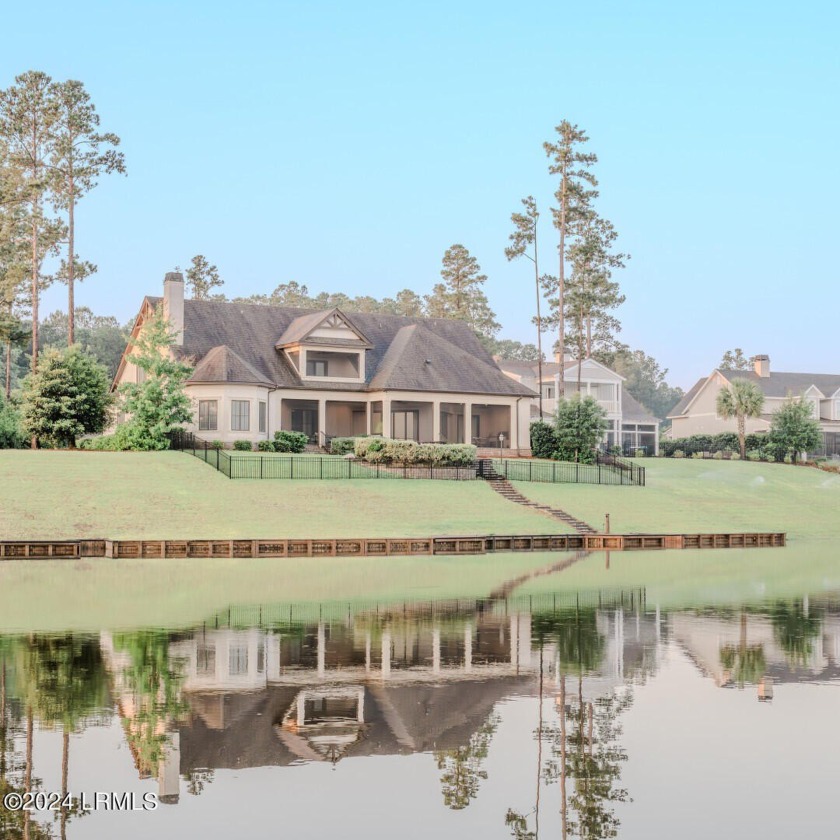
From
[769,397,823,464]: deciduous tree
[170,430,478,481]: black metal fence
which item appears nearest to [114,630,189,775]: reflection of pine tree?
[170,430,478,481]: black metal fence

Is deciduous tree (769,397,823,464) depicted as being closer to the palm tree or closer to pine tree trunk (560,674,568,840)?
the palm tree

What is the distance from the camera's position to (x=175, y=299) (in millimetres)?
64812

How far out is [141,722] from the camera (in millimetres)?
13312

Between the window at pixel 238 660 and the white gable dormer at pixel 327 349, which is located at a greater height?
the white gable dormer at pixel 327 349

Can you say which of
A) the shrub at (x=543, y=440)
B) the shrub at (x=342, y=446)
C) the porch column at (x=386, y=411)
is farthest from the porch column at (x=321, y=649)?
the shrub at (x=543, y=440)

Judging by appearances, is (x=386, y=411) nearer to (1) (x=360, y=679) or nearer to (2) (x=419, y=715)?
(1) (x=360, y=679)

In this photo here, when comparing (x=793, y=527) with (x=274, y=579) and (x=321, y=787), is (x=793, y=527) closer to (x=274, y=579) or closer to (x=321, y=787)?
(x=274, y=579)

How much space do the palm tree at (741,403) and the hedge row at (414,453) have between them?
29.7m

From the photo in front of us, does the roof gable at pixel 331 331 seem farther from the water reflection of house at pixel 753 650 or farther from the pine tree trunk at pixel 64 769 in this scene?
the pine tree trunk at pixel 64 769

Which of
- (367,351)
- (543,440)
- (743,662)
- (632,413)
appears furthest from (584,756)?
(632,413)

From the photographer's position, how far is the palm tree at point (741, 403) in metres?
77.7

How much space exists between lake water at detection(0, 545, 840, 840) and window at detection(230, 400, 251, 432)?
112ft

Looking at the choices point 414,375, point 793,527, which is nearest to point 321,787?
point 793,527

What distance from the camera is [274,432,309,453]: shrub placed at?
6028 centimetres
